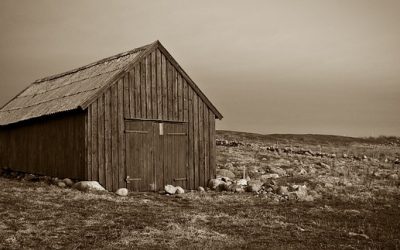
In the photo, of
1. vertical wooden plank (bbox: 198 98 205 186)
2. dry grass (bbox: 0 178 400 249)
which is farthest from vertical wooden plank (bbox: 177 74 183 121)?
dry grass (bbox: 0 178 400 249)

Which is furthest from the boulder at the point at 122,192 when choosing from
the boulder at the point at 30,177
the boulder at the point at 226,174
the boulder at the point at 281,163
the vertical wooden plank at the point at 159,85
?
the boulder at the point at 281,163

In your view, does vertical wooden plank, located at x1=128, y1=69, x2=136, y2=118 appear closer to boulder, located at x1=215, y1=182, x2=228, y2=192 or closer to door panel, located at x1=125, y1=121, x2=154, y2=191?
door panel, located at x1=125, y1=121, x2=154, y2=191

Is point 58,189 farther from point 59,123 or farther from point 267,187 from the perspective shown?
point 267,187

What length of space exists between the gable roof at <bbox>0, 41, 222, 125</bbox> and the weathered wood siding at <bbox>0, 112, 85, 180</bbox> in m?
0.46

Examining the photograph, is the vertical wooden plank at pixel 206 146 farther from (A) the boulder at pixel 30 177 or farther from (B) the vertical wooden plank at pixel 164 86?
(A) the boulder at pixel 30 177

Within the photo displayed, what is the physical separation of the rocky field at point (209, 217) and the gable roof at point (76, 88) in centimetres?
307

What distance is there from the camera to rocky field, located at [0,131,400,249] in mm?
9750

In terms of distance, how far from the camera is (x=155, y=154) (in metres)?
18.7

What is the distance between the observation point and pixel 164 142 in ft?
62.3

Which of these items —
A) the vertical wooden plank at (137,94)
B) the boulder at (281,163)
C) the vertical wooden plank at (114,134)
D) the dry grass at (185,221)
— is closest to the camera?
A: the dry grass at (185,221)

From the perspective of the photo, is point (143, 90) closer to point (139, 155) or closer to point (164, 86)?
point (164, 86)

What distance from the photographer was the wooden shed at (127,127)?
1717 centimetres

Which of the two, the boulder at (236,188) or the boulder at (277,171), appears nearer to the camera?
the boulder at (236,188)

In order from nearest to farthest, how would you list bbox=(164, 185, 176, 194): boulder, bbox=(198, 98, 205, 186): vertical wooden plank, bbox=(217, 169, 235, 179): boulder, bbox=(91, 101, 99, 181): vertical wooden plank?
bbox=(91, 101, 99, 181): vertical wooden plank < bbox=(164, 185, 176, 194): boulder < bbox=(198, 98, 205, 186): vertical wooden plank < bbox=(217, 169, 235, 179): boulder
